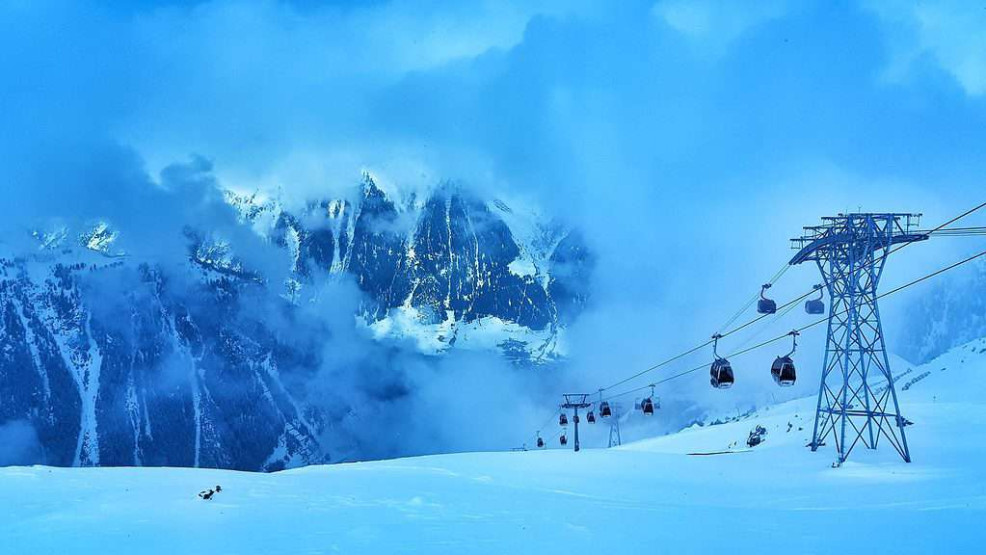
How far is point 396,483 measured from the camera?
2406 centimetres

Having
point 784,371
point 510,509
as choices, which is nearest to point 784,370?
point 784,371

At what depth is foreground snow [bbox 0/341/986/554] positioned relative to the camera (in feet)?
44.8

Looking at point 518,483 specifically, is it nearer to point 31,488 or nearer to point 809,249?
point 31,488

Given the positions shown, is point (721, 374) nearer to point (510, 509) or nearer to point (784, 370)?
point (784, 370)

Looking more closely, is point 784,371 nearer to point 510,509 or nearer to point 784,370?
point 784,370

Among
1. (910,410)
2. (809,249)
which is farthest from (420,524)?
(910,410)

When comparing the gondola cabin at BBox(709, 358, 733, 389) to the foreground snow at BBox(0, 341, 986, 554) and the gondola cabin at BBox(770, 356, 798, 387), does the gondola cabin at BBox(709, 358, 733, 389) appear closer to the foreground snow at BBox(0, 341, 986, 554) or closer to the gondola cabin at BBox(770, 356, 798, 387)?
the gondola cabin at BBox(770, 356, 798, 387)

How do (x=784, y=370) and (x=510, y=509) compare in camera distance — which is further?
(x=784, y=370)

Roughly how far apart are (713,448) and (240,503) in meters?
62.6

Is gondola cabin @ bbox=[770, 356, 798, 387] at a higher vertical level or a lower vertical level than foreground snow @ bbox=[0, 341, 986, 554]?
higher

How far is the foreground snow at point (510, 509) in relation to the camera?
13664mm

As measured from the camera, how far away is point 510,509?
1833 cm

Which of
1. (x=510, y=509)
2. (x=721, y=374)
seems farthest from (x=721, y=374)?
(x=510, y=509)

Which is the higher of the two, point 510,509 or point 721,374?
point 721,374
